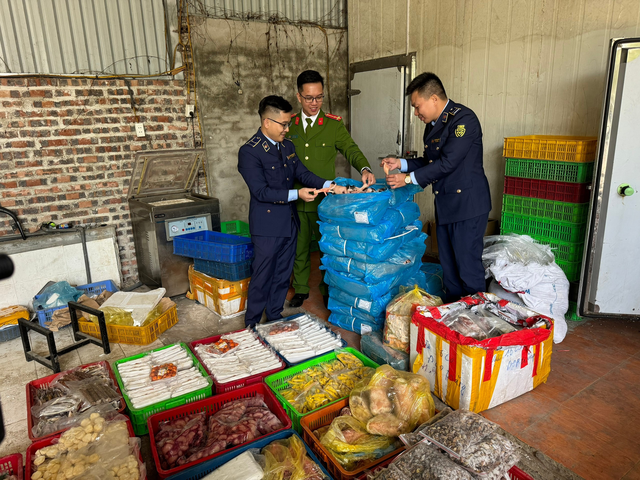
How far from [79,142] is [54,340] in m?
2.13

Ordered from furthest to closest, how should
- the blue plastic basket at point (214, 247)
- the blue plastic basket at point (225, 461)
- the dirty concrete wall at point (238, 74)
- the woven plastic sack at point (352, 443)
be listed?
the dirty concrete wall at point (238, 74)
the blue plastic basket at point (214, 247)
the woven plastic sack at point (352, 443)
the blue plastic basket at point (225, 461)

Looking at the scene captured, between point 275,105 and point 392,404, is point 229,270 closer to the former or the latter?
point 275,105

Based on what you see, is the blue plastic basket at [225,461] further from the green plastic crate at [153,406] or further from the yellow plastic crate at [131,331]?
the yellow plastic crate at [131,331]

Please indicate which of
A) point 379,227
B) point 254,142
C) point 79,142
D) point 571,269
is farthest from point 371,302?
point 79,142

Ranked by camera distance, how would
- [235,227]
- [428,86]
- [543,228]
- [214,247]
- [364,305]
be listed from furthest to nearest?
[235,227], [214,247], [543,228], [364,305], [428,86]

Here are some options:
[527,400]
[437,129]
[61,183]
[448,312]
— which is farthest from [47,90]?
[527,400]

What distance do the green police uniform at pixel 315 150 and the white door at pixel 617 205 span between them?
6.03 feet

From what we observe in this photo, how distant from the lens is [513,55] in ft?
13.2

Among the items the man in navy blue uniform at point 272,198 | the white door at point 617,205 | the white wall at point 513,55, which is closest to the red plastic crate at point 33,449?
the man in navy blue uniform at point 272,198

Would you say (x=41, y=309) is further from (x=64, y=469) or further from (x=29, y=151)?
(x=64, y=469)

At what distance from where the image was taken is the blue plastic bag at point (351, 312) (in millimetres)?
3205

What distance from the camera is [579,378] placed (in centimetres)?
278

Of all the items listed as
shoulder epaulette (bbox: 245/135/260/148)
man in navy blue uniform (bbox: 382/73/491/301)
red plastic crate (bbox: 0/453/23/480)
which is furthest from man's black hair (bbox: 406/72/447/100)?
red plastic crate (bbox: 0/453/23/480)

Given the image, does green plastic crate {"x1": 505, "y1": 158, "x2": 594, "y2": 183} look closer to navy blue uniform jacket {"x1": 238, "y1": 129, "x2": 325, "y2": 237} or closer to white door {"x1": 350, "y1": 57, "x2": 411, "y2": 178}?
white door {"x1": 350, "y1": 57, "x2": 411, "y2": 178}
